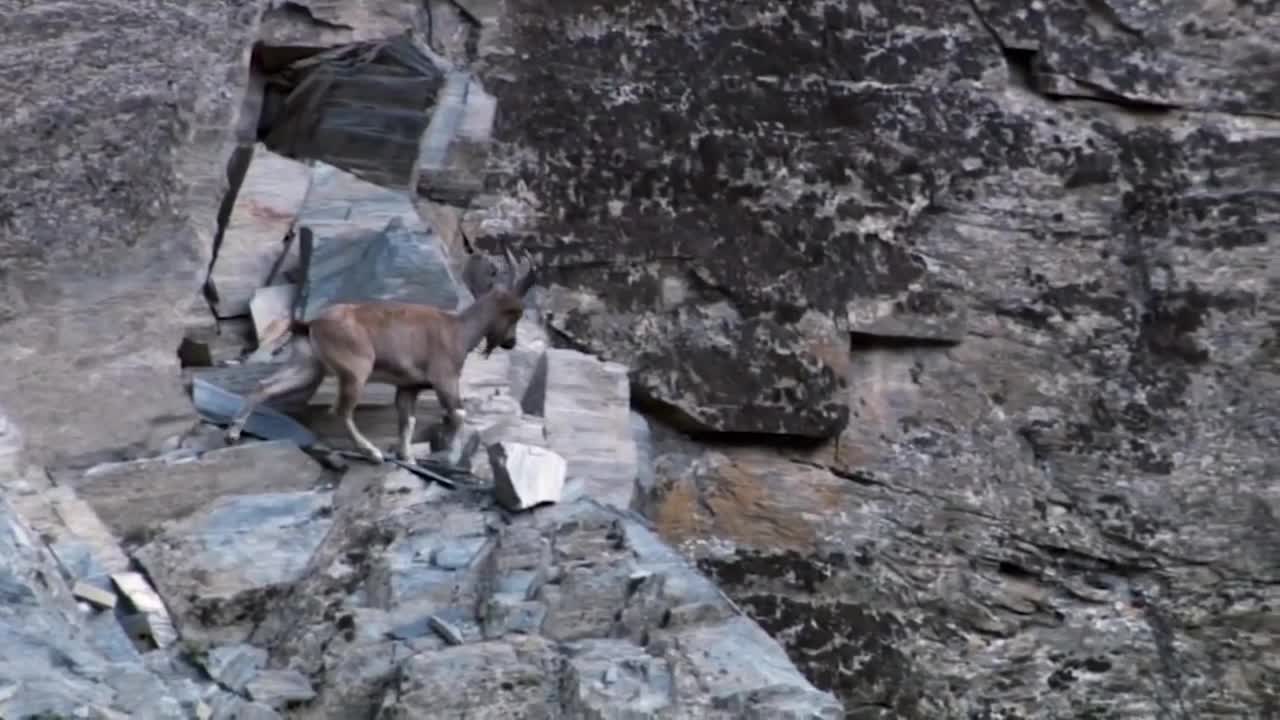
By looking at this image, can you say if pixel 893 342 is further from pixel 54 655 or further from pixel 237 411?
pixel 54 655

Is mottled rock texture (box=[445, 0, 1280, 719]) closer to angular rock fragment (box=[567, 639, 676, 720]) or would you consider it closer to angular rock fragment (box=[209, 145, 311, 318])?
angular rock fragment (box=[209, 145, 311, 318])

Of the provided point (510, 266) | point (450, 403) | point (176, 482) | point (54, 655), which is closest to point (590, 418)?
point (510, 266)

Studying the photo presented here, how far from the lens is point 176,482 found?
319 inches

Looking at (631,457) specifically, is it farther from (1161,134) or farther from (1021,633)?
(1161,134)

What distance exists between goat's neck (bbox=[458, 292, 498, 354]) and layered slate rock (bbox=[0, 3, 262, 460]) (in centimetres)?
109

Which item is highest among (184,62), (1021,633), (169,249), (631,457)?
(184,62)

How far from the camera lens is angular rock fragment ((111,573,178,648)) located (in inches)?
293

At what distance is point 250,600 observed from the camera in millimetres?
7699

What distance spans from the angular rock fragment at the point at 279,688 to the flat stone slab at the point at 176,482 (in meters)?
1.02

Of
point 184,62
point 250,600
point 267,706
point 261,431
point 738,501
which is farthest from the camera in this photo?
point 738,501

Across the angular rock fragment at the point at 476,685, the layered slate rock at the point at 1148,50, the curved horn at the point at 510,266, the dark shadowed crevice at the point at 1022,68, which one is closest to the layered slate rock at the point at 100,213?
the curved horn at the point at 510,266

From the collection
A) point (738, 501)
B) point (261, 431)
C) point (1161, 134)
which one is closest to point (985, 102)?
point (1161, 134)

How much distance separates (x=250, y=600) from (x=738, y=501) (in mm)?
3579

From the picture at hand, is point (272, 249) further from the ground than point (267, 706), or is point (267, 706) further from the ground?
point (272, 249)
